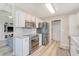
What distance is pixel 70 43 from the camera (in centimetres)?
170

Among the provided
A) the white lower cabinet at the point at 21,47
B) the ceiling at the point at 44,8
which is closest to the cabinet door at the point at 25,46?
the white lower cabinet at the point at 21,47

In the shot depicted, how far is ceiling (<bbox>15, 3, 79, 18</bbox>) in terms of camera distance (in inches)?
59.2

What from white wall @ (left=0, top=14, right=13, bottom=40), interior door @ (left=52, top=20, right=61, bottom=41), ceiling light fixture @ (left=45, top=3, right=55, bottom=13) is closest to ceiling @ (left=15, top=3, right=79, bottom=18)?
ceiling light fixture @ (left=45, top=3, right=55, bottom=13)

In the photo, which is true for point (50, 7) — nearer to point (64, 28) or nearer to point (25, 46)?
point (64, 28)

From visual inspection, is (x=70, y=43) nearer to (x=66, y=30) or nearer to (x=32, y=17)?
(x=66, y=30)

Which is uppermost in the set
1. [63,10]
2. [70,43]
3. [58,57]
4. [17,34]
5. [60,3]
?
[60,3]

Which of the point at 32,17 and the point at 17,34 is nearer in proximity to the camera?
the point at 17,34

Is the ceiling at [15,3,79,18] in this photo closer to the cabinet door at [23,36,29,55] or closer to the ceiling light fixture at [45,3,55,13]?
the ceiling light fixture at [45,3,55,13]

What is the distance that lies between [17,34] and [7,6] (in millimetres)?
546

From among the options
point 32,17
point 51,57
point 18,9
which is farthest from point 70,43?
point 18,9

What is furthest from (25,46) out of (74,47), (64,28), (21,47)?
(74,47)

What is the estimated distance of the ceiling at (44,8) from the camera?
1505mm

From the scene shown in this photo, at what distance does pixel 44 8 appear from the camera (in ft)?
5.40

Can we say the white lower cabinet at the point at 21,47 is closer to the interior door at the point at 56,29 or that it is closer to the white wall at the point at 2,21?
the white wall at the point at 2,21
